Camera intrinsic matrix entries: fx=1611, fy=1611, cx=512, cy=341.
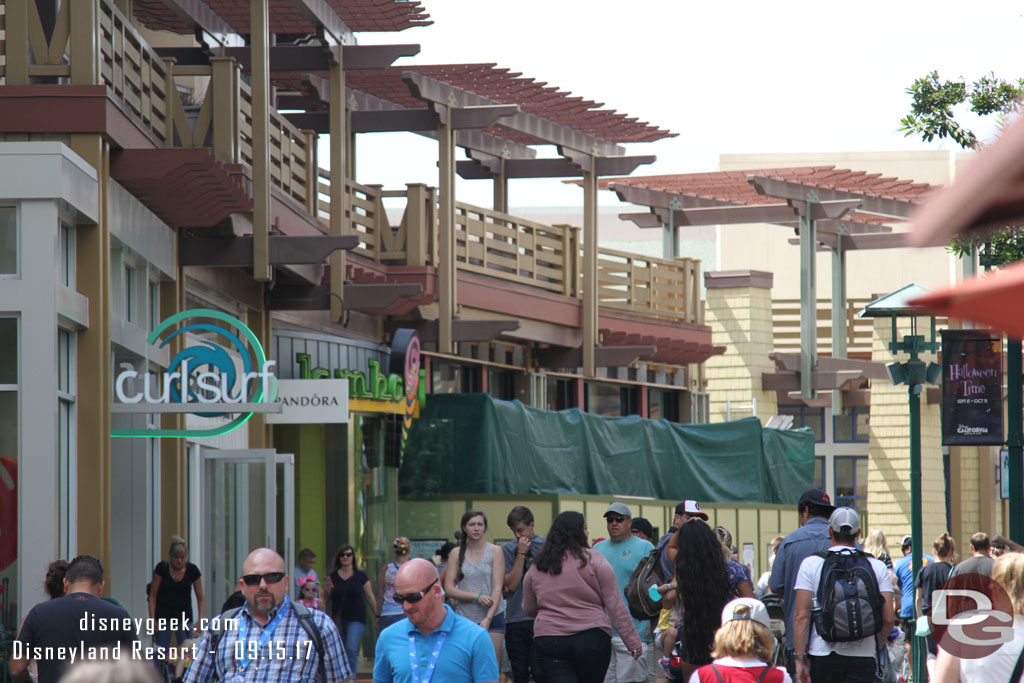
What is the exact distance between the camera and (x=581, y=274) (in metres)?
27.9

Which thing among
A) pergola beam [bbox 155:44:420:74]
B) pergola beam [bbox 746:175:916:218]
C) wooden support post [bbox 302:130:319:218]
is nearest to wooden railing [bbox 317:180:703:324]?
wooden support post [bbox 302:130:319:218]

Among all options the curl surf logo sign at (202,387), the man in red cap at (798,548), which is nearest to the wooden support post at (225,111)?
the curl surf logo sign at (202,387)

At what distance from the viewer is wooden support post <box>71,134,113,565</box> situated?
12.9 m

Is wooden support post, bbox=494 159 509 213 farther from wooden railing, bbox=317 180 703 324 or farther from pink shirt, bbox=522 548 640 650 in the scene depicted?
pink shirt, bbox=522 548 640 650

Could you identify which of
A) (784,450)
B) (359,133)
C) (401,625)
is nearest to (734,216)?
(784,450)

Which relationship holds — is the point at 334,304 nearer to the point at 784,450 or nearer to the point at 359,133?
the point at 359,133

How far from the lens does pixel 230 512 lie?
58.2ft

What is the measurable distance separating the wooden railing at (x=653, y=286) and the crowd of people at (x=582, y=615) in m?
14.0

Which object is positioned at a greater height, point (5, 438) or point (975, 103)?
point (975, 103)

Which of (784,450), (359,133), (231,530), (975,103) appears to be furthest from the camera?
(784,450)

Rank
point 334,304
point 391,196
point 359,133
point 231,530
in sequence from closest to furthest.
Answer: point 231,530 < point 334,304 < point 391,196 < point 359,133

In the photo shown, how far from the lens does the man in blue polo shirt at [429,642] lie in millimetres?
6758

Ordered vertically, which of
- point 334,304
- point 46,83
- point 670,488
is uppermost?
point 46,83

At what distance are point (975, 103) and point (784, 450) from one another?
17.6 metres
